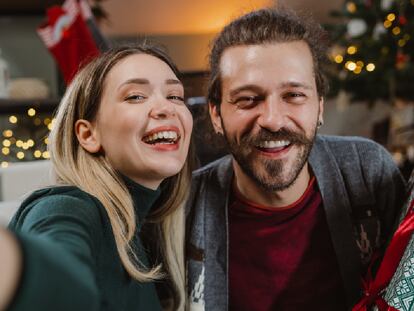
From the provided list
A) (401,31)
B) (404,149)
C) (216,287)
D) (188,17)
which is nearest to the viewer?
(216,287)

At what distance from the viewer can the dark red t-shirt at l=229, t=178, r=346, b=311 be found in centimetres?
119

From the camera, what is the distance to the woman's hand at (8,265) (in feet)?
1.37

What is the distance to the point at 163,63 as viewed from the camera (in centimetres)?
108

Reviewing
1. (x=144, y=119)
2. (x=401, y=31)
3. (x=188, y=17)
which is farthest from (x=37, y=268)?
(x=188, y=17)

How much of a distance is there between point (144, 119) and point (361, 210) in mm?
589

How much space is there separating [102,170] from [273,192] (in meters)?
0.45

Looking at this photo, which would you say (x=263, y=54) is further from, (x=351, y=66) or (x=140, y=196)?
(x=351, y=66)

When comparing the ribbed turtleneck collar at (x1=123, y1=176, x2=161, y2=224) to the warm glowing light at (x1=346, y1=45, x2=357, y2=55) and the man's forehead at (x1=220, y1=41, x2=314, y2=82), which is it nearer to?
the man's forehead at (x1=220, y1=41, x2=314, y2=82)

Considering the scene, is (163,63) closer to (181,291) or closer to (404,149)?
(181,291)

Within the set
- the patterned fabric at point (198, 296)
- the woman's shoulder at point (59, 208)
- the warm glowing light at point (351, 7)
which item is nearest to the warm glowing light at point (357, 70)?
the warm glowing light at point (351, 7)

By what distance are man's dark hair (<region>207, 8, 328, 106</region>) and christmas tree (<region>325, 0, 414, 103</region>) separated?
5.98 ft

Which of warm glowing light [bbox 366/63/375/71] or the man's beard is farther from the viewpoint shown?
warm glowing light [bbox 366/63/375/71]

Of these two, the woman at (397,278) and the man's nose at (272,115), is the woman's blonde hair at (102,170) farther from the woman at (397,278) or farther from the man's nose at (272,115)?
the woman at (397,278)

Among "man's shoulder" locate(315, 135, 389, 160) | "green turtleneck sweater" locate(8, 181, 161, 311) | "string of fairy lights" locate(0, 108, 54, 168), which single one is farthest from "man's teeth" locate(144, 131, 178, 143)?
"string of fairy lights" locate(0, 108, 54, 168)
